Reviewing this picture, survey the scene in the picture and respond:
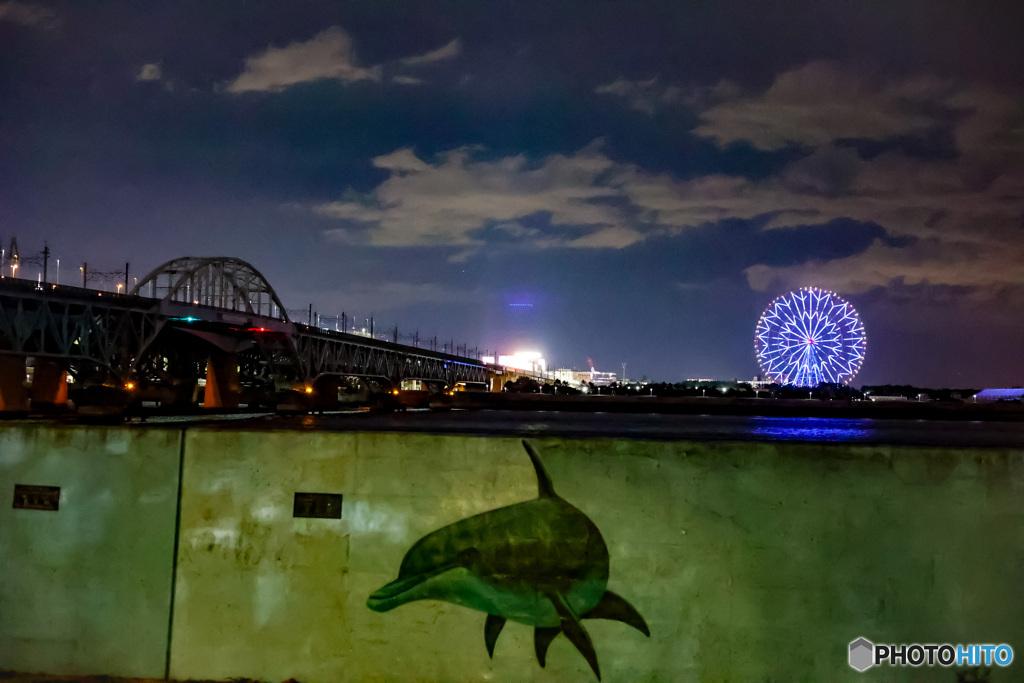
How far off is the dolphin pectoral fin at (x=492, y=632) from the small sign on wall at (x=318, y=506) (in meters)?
2.10

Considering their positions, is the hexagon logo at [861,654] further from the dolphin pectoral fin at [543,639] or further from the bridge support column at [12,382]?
the bridge support column at [12,382]

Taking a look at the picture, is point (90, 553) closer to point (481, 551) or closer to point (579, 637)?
point (481, 551)

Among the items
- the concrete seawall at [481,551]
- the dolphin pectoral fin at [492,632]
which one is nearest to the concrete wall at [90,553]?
Answer: the concrete seawall at [481,551]

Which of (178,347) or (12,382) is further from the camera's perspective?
(178,347)

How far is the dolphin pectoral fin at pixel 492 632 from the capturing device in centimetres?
876

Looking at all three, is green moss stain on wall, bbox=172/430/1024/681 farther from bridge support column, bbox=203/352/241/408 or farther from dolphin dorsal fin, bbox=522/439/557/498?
bridge support column, bbox=203/352/241/408

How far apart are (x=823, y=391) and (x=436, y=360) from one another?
110 metres

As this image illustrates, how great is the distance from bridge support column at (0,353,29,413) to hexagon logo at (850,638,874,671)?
3258 inches

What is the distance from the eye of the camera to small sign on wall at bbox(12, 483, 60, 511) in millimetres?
9555

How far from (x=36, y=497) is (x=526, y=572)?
19.6 feet

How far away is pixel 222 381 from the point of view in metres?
120

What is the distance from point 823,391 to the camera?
10869 centimetres

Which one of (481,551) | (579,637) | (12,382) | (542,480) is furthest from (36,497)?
(12,382)

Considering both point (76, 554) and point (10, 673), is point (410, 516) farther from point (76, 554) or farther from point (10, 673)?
point (10, 673)
